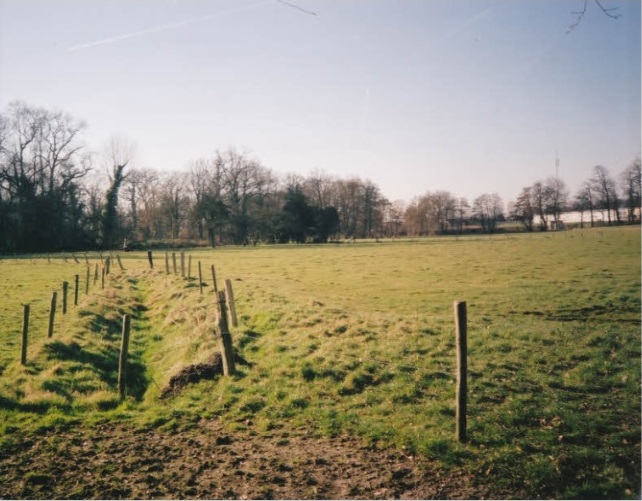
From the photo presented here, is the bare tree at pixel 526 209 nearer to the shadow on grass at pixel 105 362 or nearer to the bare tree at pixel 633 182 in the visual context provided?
the bare tree at pixel 633 182

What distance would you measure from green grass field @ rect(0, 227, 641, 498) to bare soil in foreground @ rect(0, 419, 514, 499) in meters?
0.43

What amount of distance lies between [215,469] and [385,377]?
4676 mm

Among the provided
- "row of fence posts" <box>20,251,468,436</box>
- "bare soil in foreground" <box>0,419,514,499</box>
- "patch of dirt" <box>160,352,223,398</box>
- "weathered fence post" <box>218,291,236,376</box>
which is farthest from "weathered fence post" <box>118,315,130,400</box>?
"weathered fence post" <box>218,291,236,376</box>

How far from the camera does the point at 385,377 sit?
9.94 metres

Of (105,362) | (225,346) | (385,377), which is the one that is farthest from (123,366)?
(385,377)

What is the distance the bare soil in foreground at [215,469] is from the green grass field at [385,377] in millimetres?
430

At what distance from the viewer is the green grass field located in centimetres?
687

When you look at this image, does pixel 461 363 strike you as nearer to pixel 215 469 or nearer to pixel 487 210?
pixel 215 469

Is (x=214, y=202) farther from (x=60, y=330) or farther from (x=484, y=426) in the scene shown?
(x=484, y=426)

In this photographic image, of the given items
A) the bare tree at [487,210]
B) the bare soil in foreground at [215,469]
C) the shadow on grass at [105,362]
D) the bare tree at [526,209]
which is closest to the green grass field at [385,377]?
the shadow on grass at [105,362]

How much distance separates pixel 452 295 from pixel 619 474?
1663 centimetres

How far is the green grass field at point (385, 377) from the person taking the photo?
687 centimetres

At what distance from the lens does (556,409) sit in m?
7.97

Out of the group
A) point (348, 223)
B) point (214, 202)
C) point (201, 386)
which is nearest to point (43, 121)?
point (214, 202)
